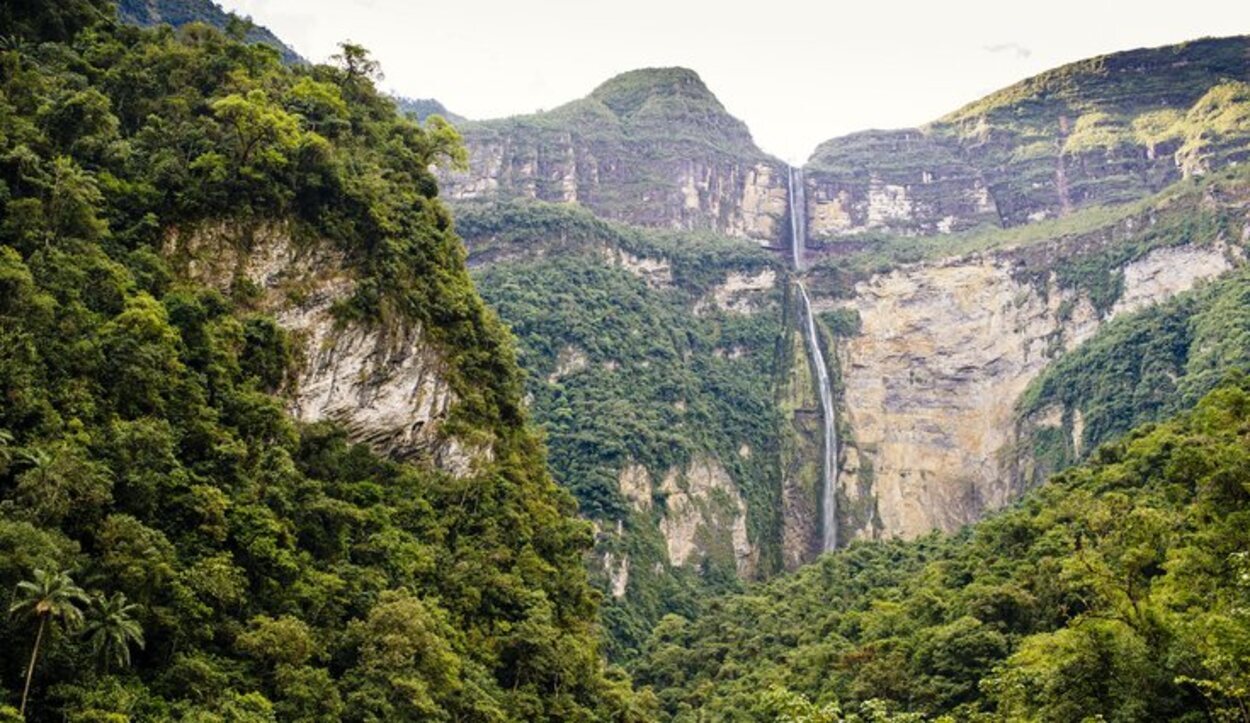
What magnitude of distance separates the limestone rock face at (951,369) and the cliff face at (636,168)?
22.9 meters

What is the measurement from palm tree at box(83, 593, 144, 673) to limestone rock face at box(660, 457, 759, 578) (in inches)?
2119

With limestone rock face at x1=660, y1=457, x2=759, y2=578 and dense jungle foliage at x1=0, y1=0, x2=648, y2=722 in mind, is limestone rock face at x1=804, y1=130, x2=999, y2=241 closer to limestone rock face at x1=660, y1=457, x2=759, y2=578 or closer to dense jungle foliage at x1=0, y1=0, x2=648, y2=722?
limestone rock face at x1=660, y1=457, x2=759, y2=578

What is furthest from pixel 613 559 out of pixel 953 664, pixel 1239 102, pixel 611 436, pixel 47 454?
pixel 1239 102

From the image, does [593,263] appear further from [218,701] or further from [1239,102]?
[218,701]

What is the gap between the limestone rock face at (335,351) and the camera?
3728cm

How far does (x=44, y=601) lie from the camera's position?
22172 mm

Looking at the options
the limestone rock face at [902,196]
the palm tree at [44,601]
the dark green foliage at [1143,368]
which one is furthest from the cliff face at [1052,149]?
the palm tree at [44,601]

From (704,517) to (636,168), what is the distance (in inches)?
2003

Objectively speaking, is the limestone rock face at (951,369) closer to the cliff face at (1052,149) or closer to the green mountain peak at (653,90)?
the cliff face at (1052,149)

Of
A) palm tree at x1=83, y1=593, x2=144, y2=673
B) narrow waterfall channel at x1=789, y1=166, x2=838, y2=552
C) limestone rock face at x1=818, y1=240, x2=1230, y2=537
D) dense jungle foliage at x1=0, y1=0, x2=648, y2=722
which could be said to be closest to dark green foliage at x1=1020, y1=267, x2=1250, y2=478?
limestone rock face at x1=818, y1=240, x2=1230, y2=537

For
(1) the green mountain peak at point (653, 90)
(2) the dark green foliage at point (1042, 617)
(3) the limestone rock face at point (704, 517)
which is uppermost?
(1) the green mountain peak at point (653, 90)

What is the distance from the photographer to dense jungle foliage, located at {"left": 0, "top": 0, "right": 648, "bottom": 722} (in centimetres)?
2550

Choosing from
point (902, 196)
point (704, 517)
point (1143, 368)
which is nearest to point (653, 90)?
point (902, 196)

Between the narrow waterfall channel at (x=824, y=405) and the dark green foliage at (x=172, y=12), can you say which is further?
the narrow waterfall channel at (x=824, y=405)
